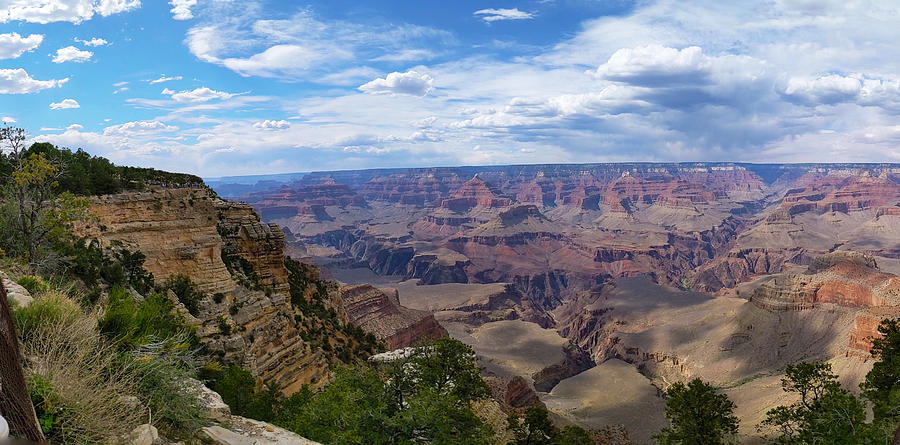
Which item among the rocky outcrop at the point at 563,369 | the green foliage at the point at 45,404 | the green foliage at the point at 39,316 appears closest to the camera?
the green foliage at the point at 45,404

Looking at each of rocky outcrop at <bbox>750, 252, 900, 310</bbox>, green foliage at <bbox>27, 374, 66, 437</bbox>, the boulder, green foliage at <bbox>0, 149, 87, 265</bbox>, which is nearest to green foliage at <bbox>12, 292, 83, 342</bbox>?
green foliage at <bbox>27, 374, 66, 437</bbox>

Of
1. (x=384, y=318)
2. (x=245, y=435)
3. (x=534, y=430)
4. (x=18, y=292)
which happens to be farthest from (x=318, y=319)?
(x=384, y=318)

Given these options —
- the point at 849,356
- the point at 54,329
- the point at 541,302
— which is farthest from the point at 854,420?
the point at 541,302

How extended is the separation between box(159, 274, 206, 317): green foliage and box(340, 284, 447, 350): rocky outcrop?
44.6 m

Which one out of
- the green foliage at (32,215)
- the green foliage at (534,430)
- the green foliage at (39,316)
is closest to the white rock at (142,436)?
the green foliage at (39,316)

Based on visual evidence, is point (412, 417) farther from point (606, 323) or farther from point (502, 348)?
point (606, 323)

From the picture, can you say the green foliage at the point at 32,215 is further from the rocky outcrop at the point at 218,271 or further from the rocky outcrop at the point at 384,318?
the rocky outcrop at the point at 384,318

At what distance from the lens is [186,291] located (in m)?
26.5

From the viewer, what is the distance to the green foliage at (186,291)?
2559cm

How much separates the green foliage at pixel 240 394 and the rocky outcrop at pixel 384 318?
158 feet

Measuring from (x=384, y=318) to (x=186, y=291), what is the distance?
177 ft

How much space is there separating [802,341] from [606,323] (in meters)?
47.2

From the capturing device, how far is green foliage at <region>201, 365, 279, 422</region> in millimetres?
19938

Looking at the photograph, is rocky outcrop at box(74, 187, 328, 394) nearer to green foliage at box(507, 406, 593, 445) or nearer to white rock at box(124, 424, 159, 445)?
green foliage at box(507, 406, 593, 445)
